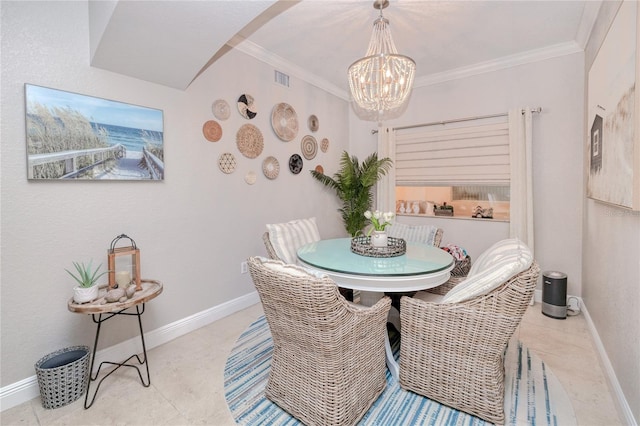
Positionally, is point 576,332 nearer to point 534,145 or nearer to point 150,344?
point 534,145

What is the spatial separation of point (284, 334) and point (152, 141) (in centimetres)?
181

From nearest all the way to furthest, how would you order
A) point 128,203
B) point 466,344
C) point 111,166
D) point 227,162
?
point 466,344
point 111,166
point 128,203
point 227,162

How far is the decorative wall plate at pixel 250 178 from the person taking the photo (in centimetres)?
314

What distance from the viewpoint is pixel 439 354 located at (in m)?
1.73

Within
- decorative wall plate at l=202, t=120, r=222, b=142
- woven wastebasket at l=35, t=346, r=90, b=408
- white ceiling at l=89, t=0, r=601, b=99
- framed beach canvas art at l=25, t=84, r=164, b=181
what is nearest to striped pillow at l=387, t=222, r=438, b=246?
white ceiling at l=89, t=0, r=601, b=99

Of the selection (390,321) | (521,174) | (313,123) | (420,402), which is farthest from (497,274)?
(313,123)

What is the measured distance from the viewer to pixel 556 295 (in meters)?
2.96

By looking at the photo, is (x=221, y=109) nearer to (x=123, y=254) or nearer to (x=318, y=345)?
(x=123, y=254)

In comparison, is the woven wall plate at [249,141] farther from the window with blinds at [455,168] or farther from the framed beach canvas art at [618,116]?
the framed beach canvas art at [618,116]

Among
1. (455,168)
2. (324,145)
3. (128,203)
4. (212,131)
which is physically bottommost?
(128,203)

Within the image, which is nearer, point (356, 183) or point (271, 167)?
point (271, 167)

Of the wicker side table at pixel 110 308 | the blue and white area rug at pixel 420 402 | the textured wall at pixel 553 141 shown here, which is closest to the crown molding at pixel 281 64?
the textured wall at pixel 553 141

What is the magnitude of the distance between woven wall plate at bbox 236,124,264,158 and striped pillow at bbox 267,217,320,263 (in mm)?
903

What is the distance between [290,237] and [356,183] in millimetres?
1811
